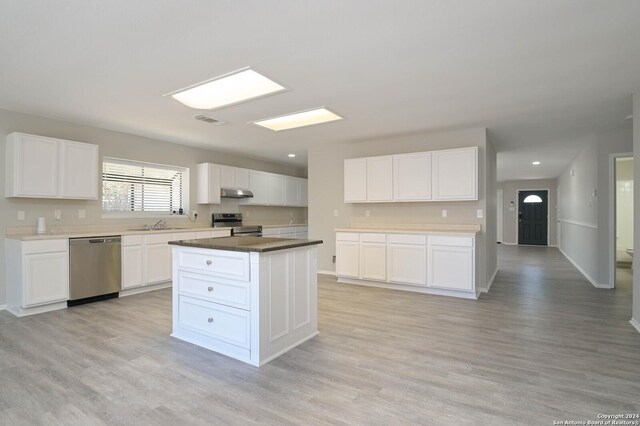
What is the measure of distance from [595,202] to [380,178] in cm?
337

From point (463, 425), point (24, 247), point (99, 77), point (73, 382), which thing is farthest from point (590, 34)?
point (24, 247)

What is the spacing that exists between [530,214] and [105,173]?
12484mm

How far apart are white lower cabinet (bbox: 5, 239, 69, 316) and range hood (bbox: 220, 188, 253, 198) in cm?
276

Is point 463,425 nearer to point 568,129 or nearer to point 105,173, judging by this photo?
point 568,129

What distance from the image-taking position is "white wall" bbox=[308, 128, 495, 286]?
16.3ft

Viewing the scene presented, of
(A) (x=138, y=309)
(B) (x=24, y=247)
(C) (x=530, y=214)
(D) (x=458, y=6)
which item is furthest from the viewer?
(C) (x=530, y=214)

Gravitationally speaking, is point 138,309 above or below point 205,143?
below

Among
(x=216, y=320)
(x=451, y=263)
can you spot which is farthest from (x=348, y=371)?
(x=451, y=263)

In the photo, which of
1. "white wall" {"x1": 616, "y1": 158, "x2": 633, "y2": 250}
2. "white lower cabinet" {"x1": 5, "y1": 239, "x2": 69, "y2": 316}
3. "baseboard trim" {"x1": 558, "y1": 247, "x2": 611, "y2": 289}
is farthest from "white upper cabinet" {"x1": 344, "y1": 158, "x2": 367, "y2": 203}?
"white wall" {"x1": 616, "y1": 158, "x2": 633, "y2": 250}

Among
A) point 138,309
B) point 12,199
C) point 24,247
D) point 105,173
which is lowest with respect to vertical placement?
point 138,309

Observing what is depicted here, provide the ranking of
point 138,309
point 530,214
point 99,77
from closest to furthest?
point 99,77 → point 138,309 → point 530,214

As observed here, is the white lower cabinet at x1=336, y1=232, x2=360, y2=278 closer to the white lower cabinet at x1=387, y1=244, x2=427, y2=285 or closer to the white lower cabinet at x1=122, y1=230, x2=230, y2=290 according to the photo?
the white lower cabinet at x1=387, y1=244, x2=427, y2=285

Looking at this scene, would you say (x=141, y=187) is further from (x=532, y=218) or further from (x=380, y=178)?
(x=532, y=218)

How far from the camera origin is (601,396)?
210 centimetres
